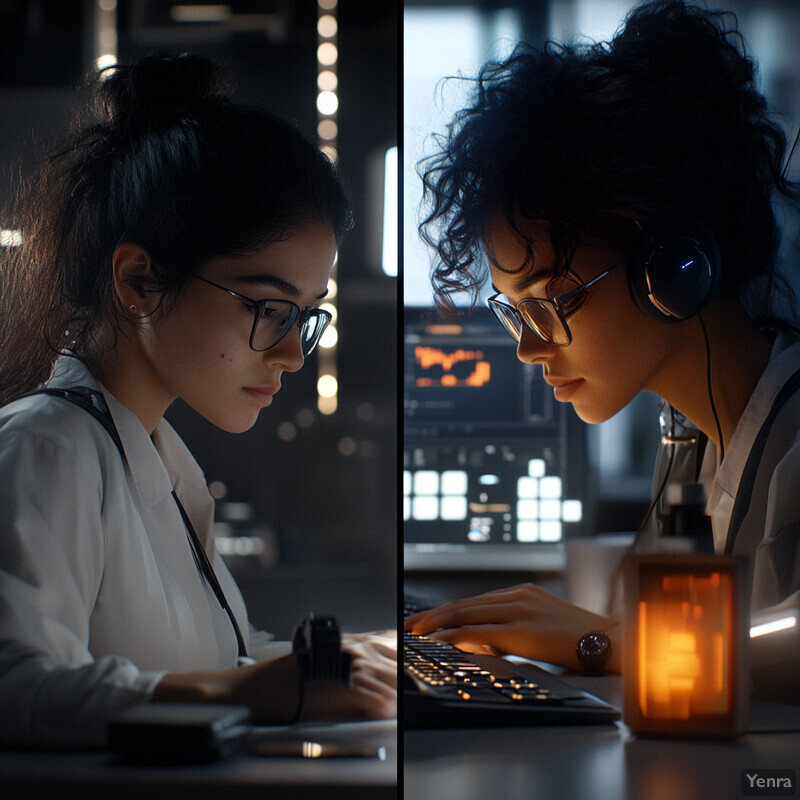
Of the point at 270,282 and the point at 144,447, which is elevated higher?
the point at 270,282

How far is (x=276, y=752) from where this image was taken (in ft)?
2.73

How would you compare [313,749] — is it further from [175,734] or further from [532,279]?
[532,279]

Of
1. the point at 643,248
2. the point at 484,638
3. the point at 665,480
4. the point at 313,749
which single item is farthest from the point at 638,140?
the point at 313,749

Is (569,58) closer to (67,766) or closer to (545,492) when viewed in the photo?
(545,492)

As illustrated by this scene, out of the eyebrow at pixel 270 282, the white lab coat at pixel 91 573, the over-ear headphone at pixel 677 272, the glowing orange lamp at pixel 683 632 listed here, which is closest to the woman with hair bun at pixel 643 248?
the over-ear headphone at pixel 677 272

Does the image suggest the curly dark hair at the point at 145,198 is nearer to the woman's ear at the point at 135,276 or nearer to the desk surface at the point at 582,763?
the woman's ear at the point at 135,276

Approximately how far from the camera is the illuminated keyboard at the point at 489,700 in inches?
31.3

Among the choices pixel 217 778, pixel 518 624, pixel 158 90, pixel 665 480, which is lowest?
pixel 217 778

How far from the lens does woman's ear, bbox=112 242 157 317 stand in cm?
96

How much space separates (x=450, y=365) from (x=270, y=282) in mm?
327

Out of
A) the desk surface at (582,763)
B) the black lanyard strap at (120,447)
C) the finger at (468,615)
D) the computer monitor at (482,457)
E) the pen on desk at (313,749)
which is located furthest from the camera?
the computer monitor at (482,457)

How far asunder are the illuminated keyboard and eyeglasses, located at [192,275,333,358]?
41 centimetres

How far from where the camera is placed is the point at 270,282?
37.7 inches

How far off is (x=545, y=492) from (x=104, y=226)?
0.71 m
